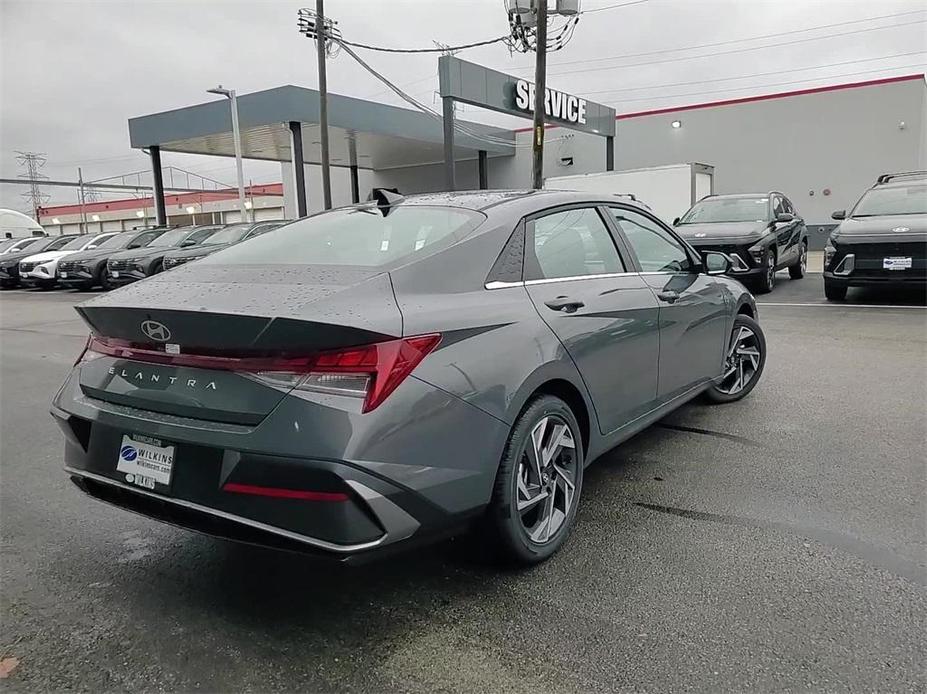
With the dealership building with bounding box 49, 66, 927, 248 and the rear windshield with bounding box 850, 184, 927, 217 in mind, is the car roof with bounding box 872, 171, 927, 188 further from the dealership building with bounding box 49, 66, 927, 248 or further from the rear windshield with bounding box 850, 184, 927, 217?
the dealership building with bounding box 49, 66, 927, 248

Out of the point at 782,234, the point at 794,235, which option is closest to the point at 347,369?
the point at 782,234

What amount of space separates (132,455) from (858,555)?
2858 mm

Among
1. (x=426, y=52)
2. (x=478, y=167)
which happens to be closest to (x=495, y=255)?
(x=426, y=52)

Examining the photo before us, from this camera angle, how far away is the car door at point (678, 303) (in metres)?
3.82

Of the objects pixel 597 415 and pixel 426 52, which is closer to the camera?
pixel 597 415

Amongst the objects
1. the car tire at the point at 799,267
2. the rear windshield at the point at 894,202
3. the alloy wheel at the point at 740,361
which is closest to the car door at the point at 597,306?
the alloy wheel at the point at 740,361

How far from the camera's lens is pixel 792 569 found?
2.73 meters

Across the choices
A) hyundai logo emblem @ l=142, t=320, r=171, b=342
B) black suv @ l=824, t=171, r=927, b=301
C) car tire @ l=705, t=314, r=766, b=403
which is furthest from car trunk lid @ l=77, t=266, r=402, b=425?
black suv @ l=824, t=171, r=927, b=301

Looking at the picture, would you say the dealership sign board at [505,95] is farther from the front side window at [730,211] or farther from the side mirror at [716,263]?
the side mirror at [716,263]

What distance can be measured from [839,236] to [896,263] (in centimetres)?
80

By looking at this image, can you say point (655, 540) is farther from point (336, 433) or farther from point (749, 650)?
point (336, 433)

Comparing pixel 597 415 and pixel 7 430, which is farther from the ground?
pixel 597 415

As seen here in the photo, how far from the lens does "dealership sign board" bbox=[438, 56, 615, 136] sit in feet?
56.6

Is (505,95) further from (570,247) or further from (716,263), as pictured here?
(570,247)
